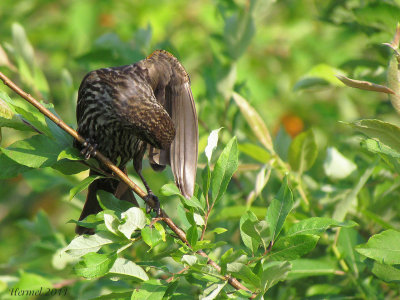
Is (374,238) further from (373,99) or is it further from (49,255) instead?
(373,99)

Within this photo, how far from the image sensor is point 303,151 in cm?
268

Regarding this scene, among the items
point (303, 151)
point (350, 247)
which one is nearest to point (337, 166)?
point (303, 151)

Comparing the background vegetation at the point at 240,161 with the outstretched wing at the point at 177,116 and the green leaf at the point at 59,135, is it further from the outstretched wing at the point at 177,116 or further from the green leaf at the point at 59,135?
the outstretched wing at the point at 177,116

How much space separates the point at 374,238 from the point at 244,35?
1.67 meters

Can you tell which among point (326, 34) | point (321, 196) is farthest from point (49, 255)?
point (326, 34)

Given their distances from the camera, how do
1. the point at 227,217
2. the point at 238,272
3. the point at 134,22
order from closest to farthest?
the point at 238,272 < the point at 227,217 < the point at 134,22

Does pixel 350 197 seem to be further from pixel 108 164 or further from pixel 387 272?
pixel 108 164

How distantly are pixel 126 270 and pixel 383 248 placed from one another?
2.85ft

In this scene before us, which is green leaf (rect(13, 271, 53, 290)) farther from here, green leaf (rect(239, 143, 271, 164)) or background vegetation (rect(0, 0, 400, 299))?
green leaf (rect(239, 143, 271, 164))

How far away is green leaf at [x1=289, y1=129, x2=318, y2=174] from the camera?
263 centimetres

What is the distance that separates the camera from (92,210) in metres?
2.80

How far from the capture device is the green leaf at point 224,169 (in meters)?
2.01

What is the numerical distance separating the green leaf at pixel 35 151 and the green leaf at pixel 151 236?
0.49 meters

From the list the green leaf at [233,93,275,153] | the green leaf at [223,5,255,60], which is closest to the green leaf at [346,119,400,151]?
the green leaf at [233,93,275,153]
